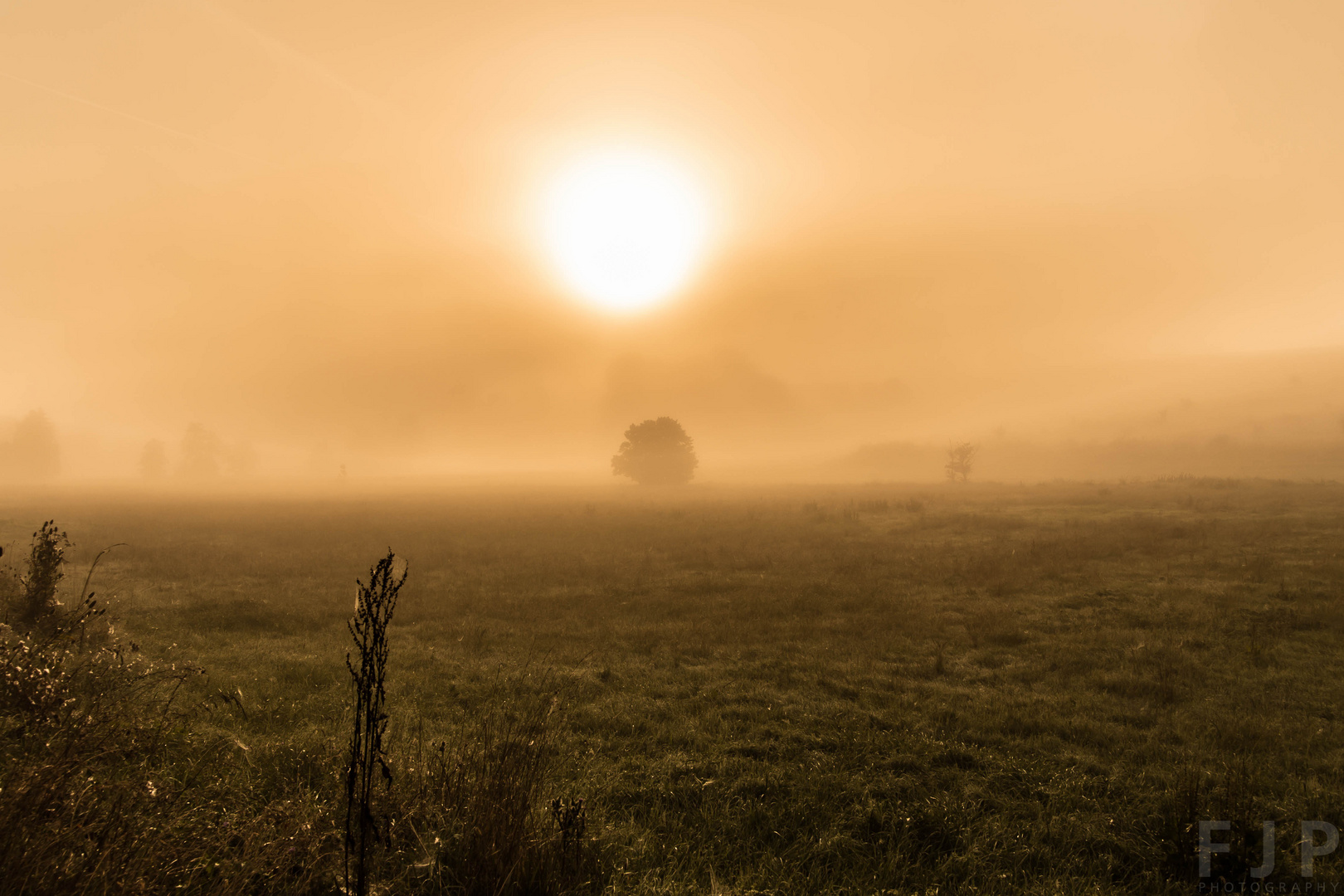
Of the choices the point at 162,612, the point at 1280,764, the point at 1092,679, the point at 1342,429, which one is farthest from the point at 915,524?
the point at 1342,429

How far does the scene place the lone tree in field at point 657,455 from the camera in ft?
250

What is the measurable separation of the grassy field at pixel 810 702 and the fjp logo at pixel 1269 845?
78mm

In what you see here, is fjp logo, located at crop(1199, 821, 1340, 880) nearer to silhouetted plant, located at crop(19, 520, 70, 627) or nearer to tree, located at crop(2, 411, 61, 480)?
silhouetted plant, located at crop(19, 520, 70, 627)

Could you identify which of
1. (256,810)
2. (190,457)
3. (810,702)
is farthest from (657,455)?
(190,457)

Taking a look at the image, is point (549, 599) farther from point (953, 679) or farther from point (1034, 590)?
point (1034, 590)

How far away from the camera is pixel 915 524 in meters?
26.2

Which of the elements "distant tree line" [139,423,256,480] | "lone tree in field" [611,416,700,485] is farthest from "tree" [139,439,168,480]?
"lone tree in field" [611,416,700,485]

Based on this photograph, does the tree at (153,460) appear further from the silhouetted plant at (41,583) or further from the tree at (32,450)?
the silhouetted plant at (41,583)

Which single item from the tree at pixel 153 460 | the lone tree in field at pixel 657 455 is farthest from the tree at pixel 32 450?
the lone tree in field at pixel 657 455

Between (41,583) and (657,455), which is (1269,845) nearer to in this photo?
(41,583)

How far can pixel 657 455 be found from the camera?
7650 cm

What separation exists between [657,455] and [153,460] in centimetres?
11726

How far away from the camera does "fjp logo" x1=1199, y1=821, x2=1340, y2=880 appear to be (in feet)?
15.1

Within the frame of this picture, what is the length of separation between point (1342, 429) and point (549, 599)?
318 ft
